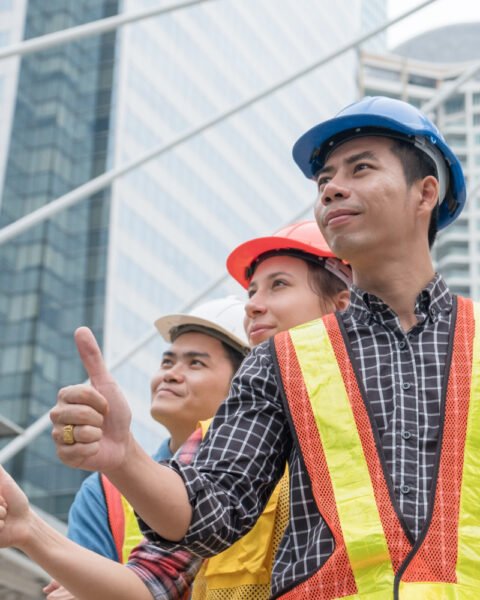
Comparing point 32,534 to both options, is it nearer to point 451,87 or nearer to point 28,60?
point 451,87

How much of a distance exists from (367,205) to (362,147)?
20 cm

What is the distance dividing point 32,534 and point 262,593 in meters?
0.69

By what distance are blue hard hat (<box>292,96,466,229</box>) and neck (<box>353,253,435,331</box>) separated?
1.11ft

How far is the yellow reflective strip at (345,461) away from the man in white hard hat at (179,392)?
1517 mm

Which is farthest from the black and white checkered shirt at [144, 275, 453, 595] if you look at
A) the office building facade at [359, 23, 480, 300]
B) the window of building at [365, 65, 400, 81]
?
the window of building at [365, 65, 400, 81]

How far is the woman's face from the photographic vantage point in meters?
4.02

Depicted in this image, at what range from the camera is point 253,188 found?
63.2m

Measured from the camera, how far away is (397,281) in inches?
116

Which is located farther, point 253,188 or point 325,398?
point 253,188

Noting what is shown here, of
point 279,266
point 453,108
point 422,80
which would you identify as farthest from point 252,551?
point 422,80

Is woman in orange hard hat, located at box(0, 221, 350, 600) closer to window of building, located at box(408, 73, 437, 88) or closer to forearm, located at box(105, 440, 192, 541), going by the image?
forearm, located at box(105, 440, 192, 541)

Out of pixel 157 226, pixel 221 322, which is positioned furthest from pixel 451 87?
pixel 157 226

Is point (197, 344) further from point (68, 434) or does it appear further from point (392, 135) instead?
point (68, 434)

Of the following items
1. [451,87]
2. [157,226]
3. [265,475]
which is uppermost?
[157,226]
